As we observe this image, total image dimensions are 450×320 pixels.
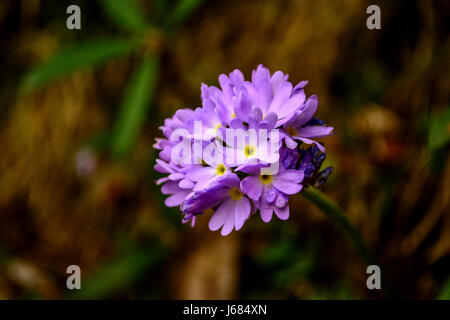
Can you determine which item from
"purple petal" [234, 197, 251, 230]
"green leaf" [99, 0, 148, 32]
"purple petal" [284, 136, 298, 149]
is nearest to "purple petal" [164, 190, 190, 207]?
"purple petal" [234, 197, 251, 230]

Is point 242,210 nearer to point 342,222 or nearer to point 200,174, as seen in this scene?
point 200,174

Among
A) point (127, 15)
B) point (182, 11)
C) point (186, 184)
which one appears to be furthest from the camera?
point (127, 15)

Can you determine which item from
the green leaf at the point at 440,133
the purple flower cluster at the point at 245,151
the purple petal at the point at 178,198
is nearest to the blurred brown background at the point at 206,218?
the green leaf at the point at 440,133

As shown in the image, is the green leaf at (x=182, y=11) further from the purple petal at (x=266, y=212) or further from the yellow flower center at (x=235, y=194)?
the purple petal at (x=266, y=212)

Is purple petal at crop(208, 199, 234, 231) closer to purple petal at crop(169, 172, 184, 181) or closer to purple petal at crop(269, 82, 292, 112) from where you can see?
purple petal at crop(169, 172, 184, 181)

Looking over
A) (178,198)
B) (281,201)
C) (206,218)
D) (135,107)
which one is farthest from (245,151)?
(206,218)
